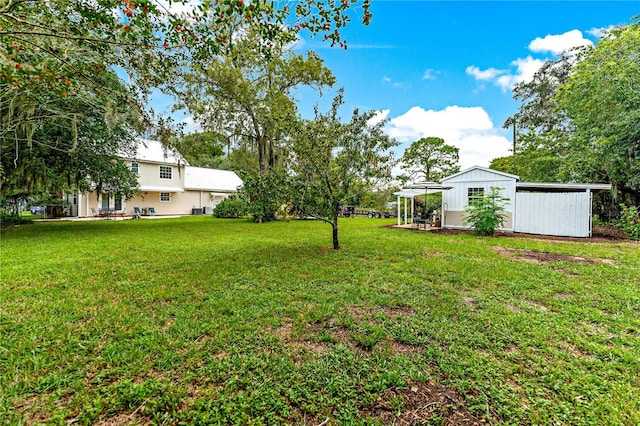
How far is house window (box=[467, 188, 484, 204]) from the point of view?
11.7 meters

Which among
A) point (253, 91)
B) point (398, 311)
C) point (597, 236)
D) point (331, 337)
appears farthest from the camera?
point (253, 91)

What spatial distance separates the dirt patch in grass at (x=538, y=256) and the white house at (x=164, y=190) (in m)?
17.5

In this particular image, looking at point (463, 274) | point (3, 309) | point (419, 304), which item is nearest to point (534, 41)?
point (463, 274)

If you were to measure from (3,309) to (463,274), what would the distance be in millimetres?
6731

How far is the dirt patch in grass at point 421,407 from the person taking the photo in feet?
5.74

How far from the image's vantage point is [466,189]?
12062 mm

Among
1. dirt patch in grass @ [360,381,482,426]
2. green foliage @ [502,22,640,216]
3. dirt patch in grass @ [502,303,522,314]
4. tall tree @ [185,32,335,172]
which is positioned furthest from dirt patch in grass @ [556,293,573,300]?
tall tree @ [185,32,335,172]

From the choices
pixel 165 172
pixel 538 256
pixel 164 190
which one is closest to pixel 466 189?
pixel 538 256

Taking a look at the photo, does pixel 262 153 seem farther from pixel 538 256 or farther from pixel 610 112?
pixel 610 112

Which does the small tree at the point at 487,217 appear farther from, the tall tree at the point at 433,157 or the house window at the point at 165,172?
the house window at the point at 165,172

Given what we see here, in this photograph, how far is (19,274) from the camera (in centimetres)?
474

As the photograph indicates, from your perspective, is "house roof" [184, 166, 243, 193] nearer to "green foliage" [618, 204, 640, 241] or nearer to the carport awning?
the carport awning

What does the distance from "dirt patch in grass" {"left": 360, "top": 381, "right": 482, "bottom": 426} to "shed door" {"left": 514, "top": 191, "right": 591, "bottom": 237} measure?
1126cm

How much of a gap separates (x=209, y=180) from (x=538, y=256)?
25.5 meters
